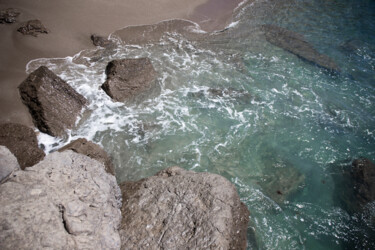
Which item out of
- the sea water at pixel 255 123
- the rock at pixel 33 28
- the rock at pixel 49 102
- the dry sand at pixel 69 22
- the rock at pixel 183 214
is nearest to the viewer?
the rock at pixel 183 214

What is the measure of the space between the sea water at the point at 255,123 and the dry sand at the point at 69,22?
0.64 m

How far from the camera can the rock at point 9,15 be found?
7.95 m

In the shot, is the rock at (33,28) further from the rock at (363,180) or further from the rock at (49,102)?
the rock at (363,180)

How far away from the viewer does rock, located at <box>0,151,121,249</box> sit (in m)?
2.73

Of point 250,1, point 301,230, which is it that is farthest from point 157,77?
point 250,1

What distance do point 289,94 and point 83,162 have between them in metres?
6.60

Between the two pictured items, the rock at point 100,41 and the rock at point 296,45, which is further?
the rock at point 296,45

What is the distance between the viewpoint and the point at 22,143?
4723 mm

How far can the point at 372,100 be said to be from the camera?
7777 mm

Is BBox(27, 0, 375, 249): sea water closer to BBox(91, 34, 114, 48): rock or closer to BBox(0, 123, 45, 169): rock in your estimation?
BBox(91, 34, 114, 48): rock

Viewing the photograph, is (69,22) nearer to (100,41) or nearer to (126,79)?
(100,41)

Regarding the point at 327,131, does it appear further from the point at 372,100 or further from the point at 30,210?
the point at 30,210

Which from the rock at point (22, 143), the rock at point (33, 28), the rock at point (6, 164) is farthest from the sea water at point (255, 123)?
the rock at point (6, 164)

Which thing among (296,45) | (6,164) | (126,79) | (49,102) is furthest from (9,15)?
(296,45)
